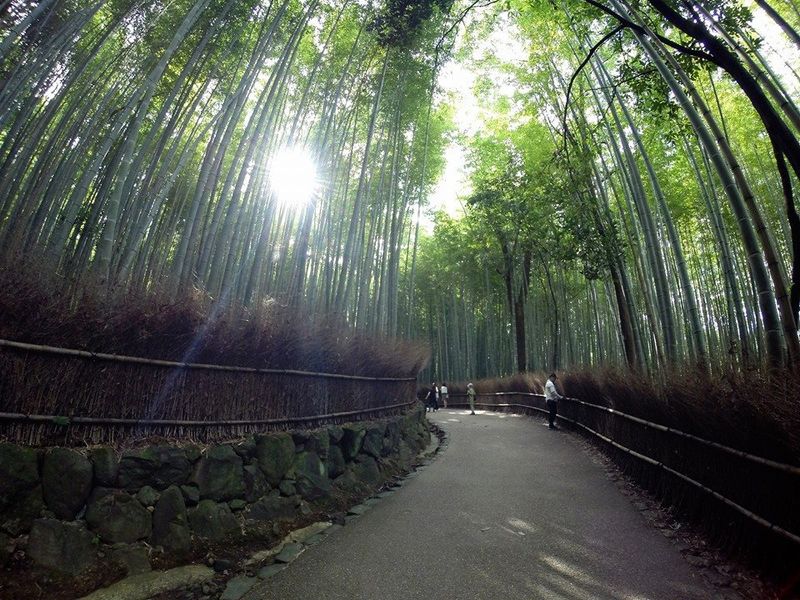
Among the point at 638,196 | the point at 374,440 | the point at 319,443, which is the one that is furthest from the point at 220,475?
the point at 638,196

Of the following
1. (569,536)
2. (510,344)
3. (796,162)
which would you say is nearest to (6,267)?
(569,536)

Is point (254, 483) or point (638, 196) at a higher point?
point (638, 196)

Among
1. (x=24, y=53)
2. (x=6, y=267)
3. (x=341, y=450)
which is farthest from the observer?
(x=24, y=53)

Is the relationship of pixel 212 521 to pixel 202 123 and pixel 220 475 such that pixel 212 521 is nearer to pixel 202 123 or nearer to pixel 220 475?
pixel 220 475

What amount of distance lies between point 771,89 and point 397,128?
5.35m

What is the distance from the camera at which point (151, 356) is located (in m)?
2.87

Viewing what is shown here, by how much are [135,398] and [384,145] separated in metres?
6.81

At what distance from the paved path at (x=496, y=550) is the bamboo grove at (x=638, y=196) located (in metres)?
1.44

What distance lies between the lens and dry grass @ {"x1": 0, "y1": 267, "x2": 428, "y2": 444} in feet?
7.12

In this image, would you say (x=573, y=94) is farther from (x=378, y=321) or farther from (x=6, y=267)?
(x=6, y=267)

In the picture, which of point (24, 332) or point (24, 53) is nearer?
point (24, 332)

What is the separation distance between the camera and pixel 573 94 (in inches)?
276

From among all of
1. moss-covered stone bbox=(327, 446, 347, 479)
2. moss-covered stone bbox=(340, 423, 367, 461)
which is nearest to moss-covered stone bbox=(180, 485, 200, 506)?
moss-covered stone bbox=(327, 446, 347, 479)

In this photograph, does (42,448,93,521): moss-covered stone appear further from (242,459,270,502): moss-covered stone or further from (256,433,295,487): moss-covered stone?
(256,433,295,487): moss-covered stone
